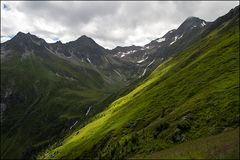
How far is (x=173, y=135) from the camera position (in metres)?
74.2

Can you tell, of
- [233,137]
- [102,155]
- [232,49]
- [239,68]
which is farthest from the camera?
[232,49]

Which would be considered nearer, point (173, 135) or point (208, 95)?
point (173, 135)

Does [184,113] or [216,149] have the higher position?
[184,113]

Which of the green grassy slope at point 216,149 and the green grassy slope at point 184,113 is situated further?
the green grassy slope at point 184,113

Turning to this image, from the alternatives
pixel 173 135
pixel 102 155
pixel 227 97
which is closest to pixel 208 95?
pixel 227 97

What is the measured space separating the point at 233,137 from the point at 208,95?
3727 cm

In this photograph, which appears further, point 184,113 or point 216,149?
point 184,113

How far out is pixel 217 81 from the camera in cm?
10244

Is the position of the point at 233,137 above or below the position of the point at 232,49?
below

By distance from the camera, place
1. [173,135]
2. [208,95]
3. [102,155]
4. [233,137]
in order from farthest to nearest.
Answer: [102,155] < [208,95] < [173,135] < [233,137]

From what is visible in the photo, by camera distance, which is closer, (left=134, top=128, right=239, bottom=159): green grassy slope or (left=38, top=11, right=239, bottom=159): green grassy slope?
(left=134, top=128, right=239, bottom=159): green grassy slope

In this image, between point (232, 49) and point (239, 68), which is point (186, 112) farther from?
point (232, 49)

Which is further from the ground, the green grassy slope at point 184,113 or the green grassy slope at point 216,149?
the green grassy slope at point 184,113

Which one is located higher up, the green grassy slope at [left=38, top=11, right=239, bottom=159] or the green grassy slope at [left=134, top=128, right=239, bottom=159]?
the green grassy slope at [left=38, top=11, right=239, bottom=159]
